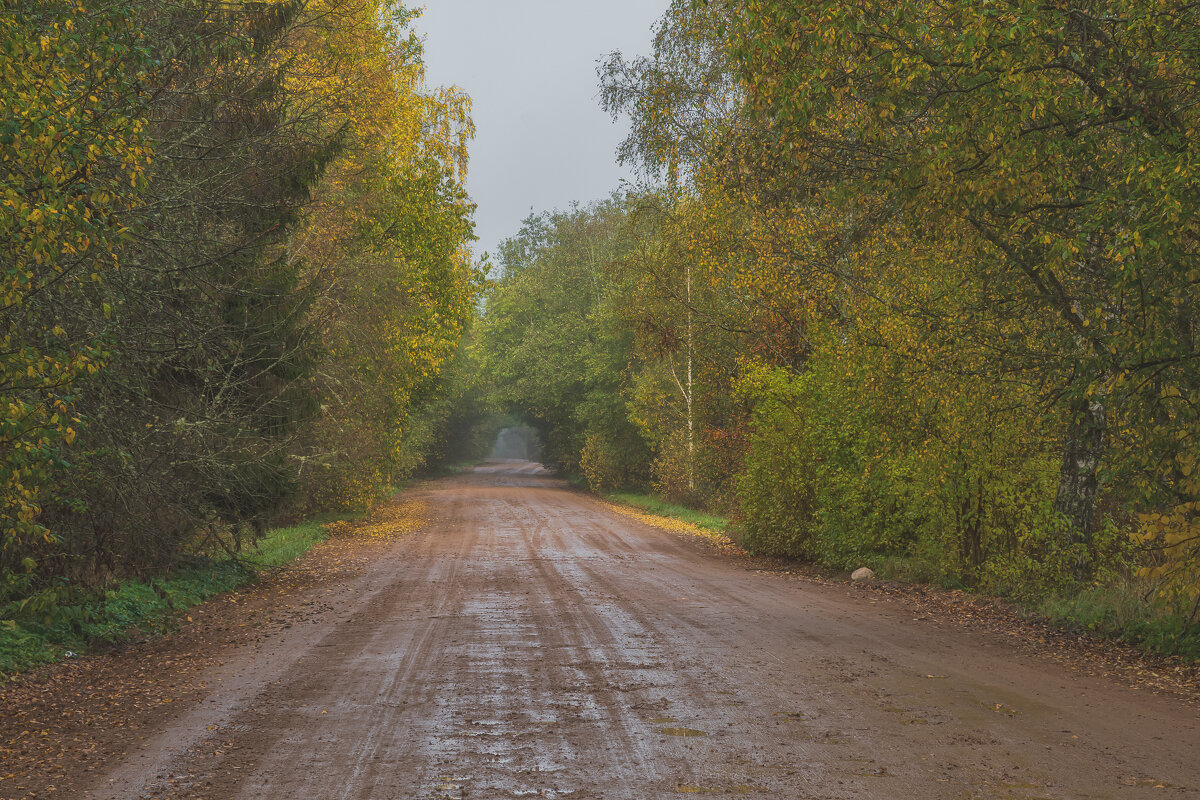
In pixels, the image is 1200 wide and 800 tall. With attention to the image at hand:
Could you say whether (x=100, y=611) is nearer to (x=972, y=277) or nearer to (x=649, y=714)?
(x=649, y=714)

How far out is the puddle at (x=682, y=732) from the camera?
6192 millimetres

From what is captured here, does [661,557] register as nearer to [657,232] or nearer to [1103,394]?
[1103,394]

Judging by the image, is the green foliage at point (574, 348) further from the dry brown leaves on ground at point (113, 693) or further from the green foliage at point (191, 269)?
the dry brown leaves on ground at point (113, 693)

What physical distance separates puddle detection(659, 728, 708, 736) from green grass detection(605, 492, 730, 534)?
17.1 metres

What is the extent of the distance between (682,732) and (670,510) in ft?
80.4

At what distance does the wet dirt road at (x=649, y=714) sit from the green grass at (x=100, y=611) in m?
1.57

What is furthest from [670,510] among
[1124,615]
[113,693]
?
[113,693]

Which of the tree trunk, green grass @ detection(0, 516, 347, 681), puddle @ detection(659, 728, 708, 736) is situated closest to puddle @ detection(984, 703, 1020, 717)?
puddle @ detection(659, 728, 708, 736)

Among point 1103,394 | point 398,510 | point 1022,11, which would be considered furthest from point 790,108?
point 398,510

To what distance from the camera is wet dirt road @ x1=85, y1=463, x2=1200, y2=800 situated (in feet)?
17.4

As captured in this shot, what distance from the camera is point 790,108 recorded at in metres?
9.26

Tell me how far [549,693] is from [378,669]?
5.93ft

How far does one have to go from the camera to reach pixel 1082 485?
11.7 metres

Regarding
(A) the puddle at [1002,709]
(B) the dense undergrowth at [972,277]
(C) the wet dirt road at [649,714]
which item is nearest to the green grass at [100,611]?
(C) the wet dirt road at [649,714]
